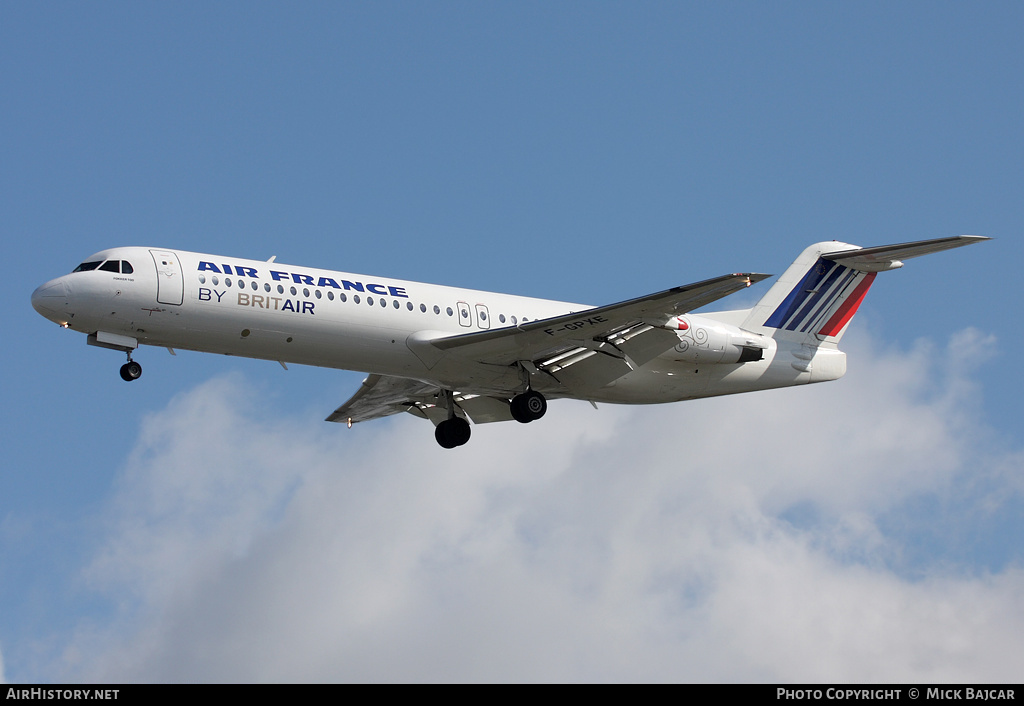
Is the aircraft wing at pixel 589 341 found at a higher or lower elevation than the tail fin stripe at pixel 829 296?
lower

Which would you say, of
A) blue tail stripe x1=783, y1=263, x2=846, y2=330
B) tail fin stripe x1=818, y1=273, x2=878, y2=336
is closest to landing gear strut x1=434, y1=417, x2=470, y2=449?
blue tail stripe x1=783, y1=263, x2=846, y2=330

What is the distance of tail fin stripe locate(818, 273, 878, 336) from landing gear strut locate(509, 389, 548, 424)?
7.52 meters

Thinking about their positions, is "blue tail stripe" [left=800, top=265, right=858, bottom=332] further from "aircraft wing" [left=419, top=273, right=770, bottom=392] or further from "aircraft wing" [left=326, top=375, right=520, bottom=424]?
"aircraft wing" [left=326, top=375, right=520, bottom=424]

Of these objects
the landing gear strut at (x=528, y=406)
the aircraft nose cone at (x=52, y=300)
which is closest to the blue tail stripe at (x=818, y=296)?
the landing gear strut at (x=528, y=406)

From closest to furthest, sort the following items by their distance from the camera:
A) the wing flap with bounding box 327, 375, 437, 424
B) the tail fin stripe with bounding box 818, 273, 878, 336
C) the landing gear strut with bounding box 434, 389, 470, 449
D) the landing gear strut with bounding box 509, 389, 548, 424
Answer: the landing gear strut with bounding box 509, 389, 548, 424 < the landing gear strut with bounding box 434, 389, 470, 449 < the wing flap with bounding box 327, 375, 437, 424 < the tail fin stripe with bounding box 818, 273, 878, 336

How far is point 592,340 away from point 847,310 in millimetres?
7940

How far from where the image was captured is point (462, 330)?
25250 millimetres

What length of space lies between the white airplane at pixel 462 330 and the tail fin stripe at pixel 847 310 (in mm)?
39

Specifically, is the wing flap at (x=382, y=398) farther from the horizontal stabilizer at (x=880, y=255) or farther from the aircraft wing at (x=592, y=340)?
the horizontal stabilizer at (x=880, y=255)

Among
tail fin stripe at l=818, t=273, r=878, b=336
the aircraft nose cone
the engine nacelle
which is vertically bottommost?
the engine nacelle

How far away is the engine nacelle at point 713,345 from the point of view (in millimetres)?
26281

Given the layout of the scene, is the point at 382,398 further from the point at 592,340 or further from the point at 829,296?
the point at 829,296

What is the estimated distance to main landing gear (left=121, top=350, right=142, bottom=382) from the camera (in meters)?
23.0
